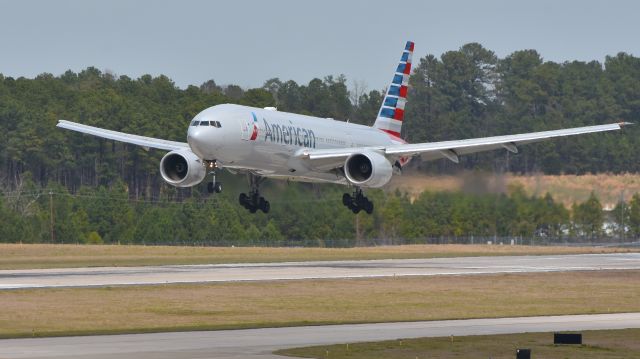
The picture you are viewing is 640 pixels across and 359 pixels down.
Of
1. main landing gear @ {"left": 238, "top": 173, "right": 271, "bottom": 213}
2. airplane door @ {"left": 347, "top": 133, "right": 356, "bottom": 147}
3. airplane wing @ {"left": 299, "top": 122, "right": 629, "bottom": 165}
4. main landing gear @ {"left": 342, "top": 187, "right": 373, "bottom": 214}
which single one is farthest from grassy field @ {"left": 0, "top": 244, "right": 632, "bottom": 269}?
airplane wing @ {"left": 299, "top": 122, "right": 629, "bottom": 165}

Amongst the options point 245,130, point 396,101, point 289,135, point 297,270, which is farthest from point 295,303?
point 396,101

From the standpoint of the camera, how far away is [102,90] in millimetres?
185500

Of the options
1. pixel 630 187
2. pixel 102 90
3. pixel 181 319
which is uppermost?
pixel 102 90

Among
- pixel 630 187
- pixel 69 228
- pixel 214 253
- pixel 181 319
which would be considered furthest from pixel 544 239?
pixel 181 319

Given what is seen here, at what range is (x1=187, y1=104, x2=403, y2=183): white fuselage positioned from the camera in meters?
68.7

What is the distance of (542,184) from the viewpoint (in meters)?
87.9

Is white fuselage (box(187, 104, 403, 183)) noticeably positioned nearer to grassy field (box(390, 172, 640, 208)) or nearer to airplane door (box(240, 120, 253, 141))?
airplane door (box(240, 120, 253, 141))

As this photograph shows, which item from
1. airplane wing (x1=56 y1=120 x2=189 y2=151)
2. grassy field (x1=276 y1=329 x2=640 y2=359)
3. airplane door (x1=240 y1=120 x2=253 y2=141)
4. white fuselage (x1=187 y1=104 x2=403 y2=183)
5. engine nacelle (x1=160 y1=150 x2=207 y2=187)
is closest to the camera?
grassy field (x1=276 y1=329 x2=640 y2=359)

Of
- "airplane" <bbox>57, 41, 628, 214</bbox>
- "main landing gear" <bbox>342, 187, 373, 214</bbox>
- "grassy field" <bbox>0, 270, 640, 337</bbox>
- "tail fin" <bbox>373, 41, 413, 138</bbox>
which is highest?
"tail fin" <bbox>373, 41, 413, 138</bbox>

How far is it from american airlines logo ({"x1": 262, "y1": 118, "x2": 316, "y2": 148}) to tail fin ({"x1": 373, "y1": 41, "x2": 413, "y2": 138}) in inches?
453

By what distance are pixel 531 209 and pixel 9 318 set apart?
166ft

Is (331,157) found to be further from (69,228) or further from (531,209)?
(69,228)

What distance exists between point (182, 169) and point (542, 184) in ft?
79.9

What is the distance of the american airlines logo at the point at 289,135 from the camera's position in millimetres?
71562
